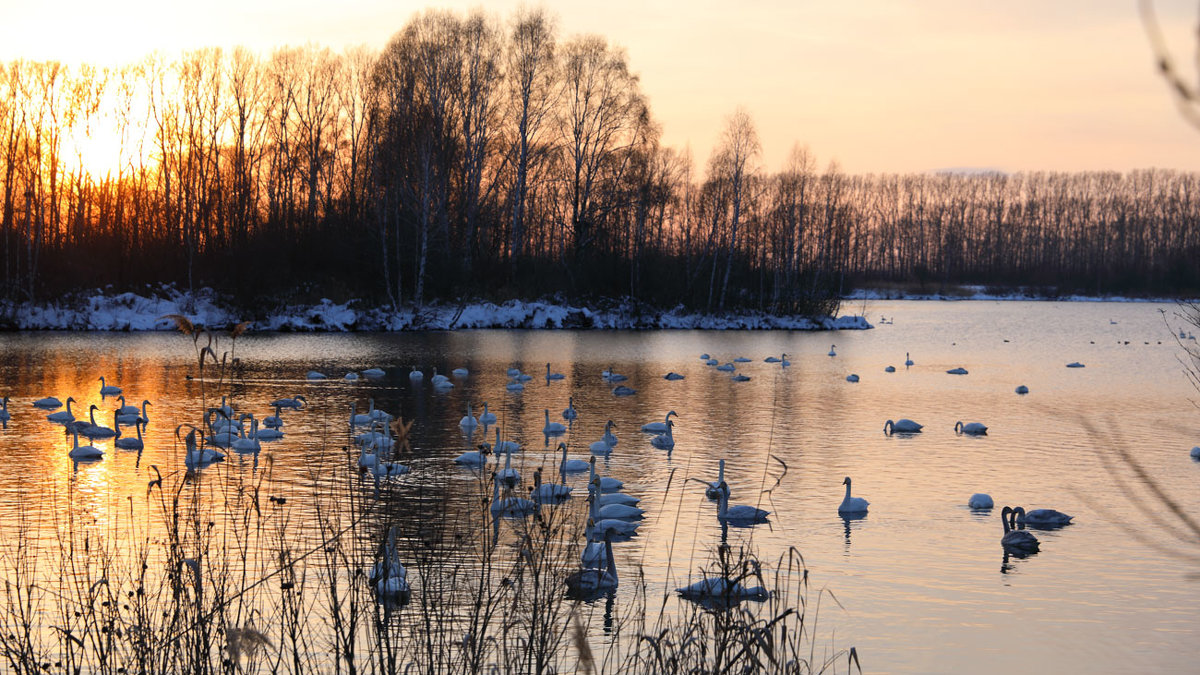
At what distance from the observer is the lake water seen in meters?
9.02

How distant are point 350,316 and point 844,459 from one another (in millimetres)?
32878

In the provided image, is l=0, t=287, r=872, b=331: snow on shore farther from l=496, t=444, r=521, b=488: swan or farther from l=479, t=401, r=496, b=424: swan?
l=496, t=444, r=521, b=488: swan

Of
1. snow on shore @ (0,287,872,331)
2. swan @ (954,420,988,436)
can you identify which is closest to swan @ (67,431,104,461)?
swan @ (954,420,988,436)

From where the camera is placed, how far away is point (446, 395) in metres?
24.3

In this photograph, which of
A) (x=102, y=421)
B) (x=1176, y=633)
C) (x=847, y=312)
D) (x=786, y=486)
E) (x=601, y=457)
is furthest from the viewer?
(x=847, y=312)

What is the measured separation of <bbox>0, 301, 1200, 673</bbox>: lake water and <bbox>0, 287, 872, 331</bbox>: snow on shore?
3.32 meters

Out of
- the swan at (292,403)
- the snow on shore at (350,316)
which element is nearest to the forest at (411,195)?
the snow on shore at (350,316)

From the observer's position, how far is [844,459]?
17000 millimetres

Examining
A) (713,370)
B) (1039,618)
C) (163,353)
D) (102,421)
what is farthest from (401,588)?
(163,353)

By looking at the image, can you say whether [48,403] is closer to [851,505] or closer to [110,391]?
[110,391]

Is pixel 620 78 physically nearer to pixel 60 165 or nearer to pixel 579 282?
pixel 579 282

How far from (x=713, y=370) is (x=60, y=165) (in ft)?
116

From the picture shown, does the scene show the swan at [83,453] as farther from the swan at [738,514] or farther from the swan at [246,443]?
the swan at [738,514]

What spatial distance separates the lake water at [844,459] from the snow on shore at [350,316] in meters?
3.32
